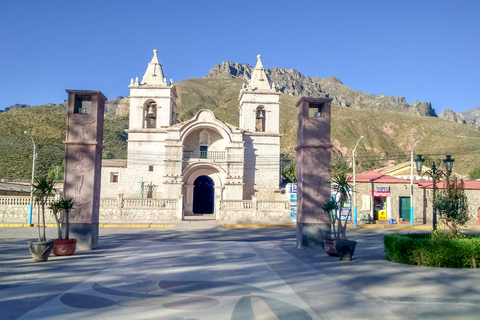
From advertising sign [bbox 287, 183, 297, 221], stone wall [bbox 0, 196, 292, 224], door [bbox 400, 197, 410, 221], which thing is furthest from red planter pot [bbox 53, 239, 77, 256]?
door [bbox 400, 197, 410, 221]

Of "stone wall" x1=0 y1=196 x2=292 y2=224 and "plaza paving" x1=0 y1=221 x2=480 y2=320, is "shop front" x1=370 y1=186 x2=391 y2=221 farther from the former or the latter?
"plaza paving" x1=0 y1=221 x2=480 y2=320

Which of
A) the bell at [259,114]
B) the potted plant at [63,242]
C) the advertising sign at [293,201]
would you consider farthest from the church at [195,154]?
the potted plant at [63,242]

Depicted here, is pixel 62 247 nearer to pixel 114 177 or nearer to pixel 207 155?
pixel 207 155

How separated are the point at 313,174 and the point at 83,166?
27.6 feet

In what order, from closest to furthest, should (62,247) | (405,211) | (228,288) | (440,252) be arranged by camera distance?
(228,288) < (440,252) < (62,247) < (405,211)

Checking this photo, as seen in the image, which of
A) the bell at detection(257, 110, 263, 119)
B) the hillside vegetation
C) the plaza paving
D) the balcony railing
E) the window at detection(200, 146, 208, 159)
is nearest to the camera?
the plaza paving

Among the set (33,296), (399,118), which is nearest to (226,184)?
(33,296)

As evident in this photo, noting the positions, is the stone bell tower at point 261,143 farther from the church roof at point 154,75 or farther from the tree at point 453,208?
the tree at point 453,208

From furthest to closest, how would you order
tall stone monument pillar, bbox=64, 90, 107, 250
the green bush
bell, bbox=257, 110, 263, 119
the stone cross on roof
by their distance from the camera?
bell, bbox=257, 110, 263, 119
the stone cross on roof
tall stone monument pillar, bbox=64, 90, 107, 250
the green bush

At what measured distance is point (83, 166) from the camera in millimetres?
14234

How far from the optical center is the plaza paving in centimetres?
660

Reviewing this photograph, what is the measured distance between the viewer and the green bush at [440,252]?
11008 mm

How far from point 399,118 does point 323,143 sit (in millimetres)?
106378

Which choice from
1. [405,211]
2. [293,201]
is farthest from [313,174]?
[405,211]
